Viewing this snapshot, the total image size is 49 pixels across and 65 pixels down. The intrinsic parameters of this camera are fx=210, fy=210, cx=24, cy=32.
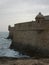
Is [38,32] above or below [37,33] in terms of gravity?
above

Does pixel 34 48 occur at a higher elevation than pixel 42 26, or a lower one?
lower

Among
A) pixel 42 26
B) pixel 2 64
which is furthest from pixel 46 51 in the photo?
pixel 2 64

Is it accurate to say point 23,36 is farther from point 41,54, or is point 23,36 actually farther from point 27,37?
point 41,54

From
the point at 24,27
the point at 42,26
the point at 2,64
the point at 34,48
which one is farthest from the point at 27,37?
the point at 2,64

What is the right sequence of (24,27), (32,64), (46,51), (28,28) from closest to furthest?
(32,64) < (46,51) < (28,28) < (24,27)

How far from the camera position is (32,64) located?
1010 cm

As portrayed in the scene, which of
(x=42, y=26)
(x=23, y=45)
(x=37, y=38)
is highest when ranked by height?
(x=42, y=26)

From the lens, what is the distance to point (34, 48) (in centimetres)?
1886

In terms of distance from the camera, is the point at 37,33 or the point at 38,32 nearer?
the point at 38,32

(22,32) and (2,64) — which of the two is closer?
(2,64)

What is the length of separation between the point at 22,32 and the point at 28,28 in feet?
9.99

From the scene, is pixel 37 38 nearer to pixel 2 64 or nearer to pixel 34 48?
pixel 34 48

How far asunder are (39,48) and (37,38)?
130 centimetres

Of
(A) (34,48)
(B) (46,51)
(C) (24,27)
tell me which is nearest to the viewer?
(B) (46,51)
